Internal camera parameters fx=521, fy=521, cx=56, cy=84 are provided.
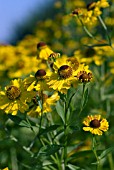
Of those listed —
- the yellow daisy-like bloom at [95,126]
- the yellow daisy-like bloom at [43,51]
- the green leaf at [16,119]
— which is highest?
the yellow daisy-like bloom at [43,51]

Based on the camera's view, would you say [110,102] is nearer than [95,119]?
No

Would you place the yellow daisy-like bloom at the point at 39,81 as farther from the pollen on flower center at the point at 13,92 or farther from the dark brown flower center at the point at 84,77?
the dark brown flower center at the point at 84,77

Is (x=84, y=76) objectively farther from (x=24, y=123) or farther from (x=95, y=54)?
(x=95, y=54)

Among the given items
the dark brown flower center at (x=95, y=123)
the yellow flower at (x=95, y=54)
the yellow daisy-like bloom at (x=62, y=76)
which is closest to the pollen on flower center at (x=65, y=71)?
the yellow daisy-like bloom at (x=62, y=76)

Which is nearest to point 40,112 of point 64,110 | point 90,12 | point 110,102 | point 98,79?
point 64,110

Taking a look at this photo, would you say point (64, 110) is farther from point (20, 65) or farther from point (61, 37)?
point (61, 37)
